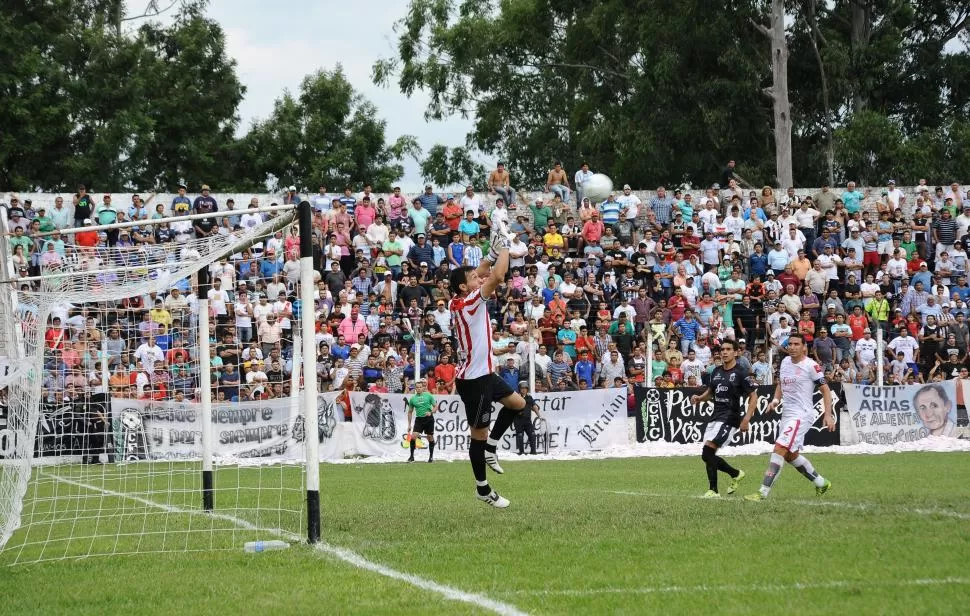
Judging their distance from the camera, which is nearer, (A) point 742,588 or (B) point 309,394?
(A) point 742,588

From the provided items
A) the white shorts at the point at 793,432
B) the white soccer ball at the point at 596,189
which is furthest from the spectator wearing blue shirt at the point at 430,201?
the white shorts at the point at 793,432

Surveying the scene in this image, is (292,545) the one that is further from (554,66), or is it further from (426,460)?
(554,66)

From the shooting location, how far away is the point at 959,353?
27.5 metres

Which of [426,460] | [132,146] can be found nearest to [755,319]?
[426,460]

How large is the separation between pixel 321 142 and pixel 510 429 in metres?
24.4

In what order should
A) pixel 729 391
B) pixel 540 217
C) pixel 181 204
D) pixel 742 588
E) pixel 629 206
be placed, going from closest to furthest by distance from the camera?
pixel 742 588
pixel 729 391
pixel 181 204
pixel 629 206
pixel 540 217

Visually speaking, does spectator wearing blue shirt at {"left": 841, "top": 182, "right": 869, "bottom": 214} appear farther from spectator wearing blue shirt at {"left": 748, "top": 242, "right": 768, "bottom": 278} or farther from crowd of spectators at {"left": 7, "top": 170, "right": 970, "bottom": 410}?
spectator wearing blue shirt at {"left": 748, "top": 242, "right": 768, "bottom": 278}

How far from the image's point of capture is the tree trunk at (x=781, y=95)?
135 ft

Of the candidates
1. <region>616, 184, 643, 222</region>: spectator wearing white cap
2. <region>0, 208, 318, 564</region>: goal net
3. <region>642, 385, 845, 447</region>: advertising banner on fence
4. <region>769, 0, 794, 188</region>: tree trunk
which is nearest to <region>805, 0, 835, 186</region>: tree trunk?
<region>769, 0, 794, 188</region>: tree trunk

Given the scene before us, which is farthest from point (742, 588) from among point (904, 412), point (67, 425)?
point (904, 412)

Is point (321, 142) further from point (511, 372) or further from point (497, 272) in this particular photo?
point (497, 272)

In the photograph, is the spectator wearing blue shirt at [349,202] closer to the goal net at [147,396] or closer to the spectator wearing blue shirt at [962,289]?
the goal net at [147,396]

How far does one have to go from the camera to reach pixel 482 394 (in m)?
11.5

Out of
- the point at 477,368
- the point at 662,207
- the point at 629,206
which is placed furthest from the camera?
the point at 662,207
